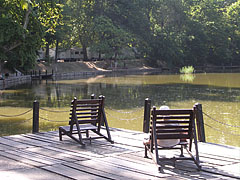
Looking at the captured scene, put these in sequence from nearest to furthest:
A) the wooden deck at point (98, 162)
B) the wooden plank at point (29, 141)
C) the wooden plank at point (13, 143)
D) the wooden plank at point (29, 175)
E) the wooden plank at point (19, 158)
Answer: the wooden plank at point (29, 175), the wooden deck at point (98, 162), the wooden plank at point (19, 158), the wooden plank at point (13, 143), the wooden plank at point (29, 141)

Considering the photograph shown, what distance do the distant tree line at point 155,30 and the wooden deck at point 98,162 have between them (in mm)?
52941

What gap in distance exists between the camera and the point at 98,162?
27.7 feet

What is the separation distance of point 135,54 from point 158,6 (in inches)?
450

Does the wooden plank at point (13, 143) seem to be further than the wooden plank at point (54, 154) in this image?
Yes

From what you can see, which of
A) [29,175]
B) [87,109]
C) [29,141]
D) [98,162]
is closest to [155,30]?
[29,141]

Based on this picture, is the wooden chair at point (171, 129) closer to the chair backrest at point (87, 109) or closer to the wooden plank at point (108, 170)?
the wooden plank at point (108, 170)

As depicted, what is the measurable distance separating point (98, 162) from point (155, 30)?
75734 millimetres

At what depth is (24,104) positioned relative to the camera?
26484 millimetres

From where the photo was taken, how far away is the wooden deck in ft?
24.4

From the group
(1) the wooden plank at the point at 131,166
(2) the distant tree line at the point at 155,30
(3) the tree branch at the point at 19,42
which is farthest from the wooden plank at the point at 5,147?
(2) the distant tree line at the point at 155,30

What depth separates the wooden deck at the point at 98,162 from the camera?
7434mm

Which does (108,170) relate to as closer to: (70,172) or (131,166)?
(131,166)

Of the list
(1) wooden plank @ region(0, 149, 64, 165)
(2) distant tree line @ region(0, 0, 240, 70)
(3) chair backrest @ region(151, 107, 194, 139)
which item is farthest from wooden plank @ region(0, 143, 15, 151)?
(2) distant tree line @ region(0, 0, 240, 70)

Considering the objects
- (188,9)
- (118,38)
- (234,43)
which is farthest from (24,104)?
(234,43)
